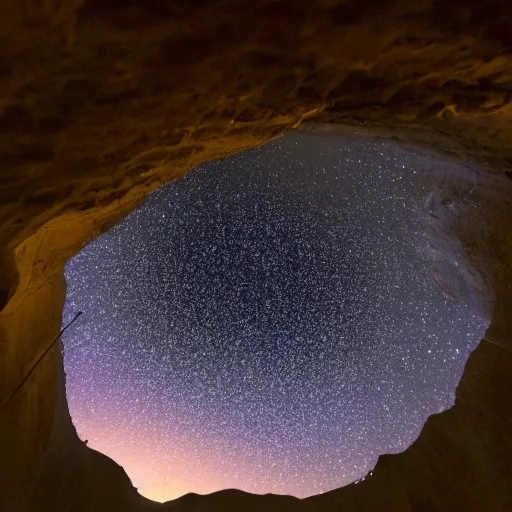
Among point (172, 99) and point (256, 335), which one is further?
point (256, 335)

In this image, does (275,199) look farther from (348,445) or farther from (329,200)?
(348,445)

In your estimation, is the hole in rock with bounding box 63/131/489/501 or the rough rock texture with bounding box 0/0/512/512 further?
the hole in rock with bounding box 63/131/489/501

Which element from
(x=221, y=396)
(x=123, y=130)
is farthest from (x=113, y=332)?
Result: (x=123, y=130)

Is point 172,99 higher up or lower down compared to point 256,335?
higher up

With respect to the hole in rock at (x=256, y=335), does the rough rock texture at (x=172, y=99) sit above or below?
above

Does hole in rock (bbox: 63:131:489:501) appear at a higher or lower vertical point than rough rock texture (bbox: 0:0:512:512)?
lower

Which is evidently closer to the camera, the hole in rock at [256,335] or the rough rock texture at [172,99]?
the rough rock texture at [172,99]
